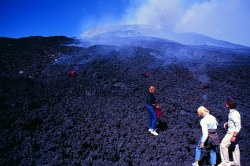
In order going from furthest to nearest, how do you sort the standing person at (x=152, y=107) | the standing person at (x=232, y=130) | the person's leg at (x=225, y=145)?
the standing person at (x=152, y=107)
the person's leg at (x=225, y=145)
the standing person at (x=232, y=130)

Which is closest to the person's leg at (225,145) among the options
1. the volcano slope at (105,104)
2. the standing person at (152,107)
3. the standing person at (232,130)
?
the standing person at (232,130)

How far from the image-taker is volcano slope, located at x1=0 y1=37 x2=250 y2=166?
6.61 meters

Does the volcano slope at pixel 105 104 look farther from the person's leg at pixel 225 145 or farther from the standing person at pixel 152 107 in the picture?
the person's leg at pixel 225 145

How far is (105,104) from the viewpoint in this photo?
977 centimetres

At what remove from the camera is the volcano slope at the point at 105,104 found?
661 cm

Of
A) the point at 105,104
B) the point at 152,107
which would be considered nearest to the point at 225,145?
the point at 152,107

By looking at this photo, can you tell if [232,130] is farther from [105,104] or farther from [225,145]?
[105,104]

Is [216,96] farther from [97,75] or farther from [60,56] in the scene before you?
[60,56]

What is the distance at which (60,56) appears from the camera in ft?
52.5

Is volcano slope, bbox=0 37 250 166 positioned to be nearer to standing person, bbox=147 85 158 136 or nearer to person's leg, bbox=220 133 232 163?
standing person, bbox=147 85 158 136

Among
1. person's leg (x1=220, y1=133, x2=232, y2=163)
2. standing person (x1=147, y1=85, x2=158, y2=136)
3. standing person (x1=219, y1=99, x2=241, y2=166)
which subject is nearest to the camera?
standing person (x1=219, y1=99, x2=241, y2=166)

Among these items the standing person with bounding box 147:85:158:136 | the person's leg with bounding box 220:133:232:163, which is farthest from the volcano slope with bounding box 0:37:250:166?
the person's leg with bounding box 220:133:232:163

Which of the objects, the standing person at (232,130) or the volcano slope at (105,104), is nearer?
the standing person at (232,130)

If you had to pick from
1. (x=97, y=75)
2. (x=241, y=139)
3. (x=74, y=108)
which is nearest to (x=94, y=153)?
(x=74, y=108)
